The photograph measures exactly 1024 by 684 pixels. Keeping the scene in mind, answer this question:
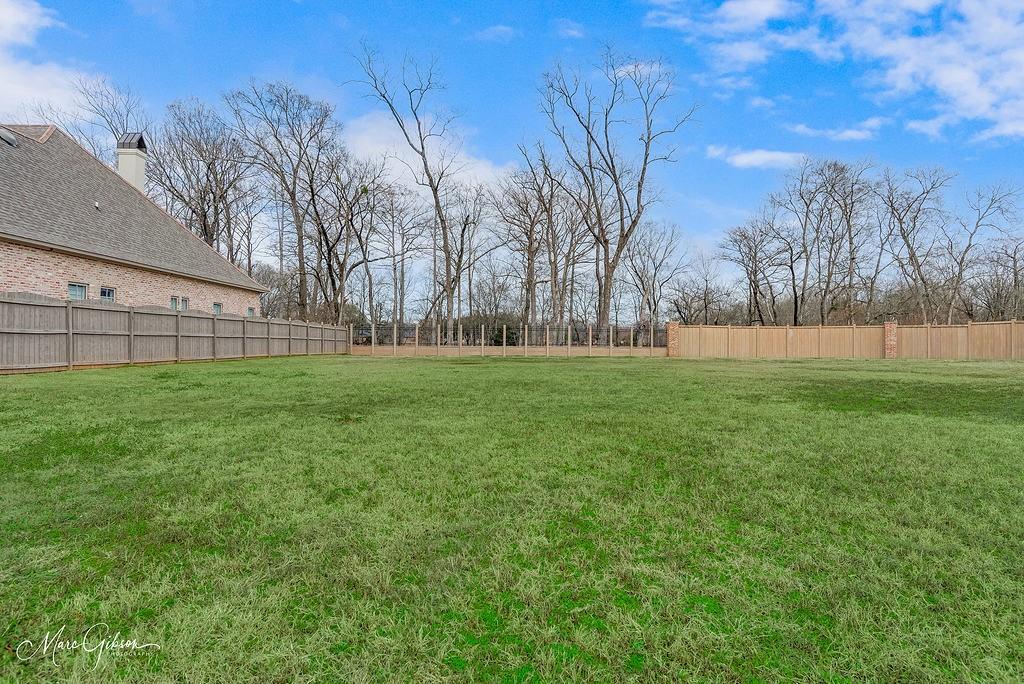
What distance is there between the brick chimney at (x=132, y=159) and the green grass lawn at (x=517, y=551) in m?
20.4

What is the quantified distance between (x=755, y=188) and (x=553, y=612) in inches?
1280

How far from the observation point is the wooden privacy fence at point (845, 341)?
19.0 metres

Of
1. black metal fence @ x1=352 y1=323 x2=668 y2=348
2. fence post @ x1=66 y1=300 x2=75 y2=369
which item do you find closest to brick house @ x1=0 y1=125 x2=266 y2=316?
fence post @ x1=66 y1=300 x2=75 y2=369

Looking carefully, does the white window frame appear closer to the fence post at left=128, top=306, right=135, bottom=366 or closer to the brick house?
the brick house

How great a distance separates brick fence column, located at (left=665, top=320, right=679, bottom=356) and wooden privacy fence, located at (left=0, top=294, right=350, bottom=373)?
56.0 feet

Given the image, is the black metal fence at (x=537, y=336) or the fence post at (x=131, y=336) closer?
the fence post at (x=131, y=336)

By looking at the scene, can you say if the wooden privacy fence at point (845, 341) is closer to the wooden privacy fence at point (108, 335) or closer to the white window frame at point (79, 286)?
the wooden privacy fence at point (108, 335)

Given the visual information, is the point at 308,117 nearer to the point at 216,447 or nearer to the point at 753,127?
the point at 753,127

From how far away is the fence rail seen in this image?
21906 millimetres

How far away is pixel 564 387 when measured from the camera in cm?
689

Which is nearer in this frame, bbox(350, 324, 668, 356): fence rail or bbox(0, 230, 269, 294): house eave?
bbox(0, 230, 269, 294): house eave

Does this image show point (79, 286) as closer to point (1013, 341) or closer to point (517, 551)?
point (517, 551)

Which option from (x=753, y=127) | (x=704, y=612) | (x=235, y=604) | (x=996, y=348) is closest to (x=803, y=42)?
(x=753, y=127)

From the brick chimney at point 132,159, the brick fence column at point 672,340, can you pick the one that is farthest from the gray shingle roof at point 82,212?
the brick fence column at point 672,340
